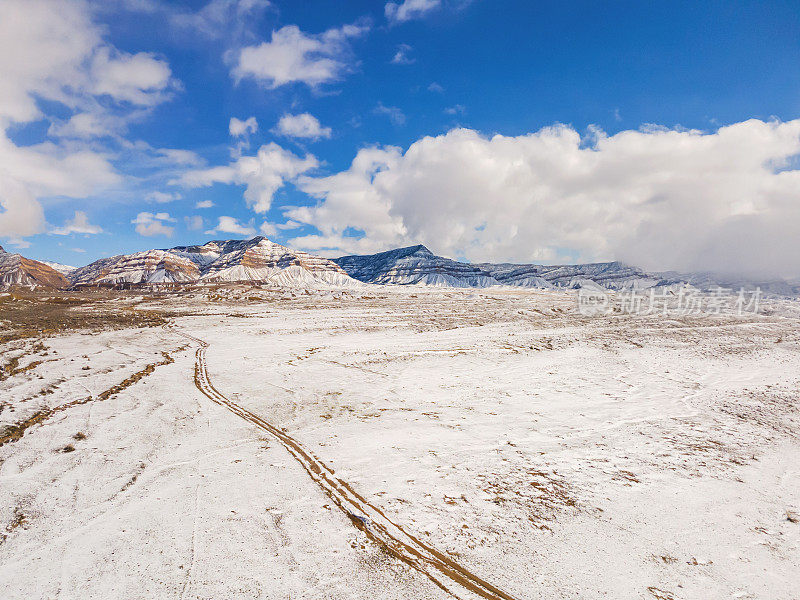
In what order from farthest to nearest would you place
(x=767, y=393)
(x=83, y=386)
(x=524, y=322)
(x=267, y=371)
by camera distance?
(x=524, y=322) < (x=267, y=371) < (x=767, y=393) < (x=83, y=386)

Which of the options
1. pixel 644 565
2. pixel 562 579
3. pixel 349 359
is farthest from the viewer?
pixel 349 359

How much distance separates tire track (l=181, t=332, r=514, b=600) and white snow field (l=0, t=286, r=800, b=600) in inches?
1.6

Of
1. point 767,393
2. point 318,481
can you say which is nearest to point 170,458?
point 318,481

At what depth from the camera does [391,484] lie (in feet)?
27.3

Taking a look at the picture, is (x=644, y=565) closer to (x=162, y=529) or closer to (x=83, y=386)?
(x=162, y=529)

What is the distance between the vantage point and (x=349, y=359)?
76.0 ft

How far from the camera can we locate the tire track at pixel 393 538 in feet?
18.0

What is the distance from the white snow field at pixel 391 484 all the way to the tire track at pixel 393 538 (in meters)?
0.04

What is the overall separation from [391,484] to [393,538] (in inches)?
73.3

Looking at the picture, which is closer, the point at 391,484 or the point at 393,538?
the point at 393,538

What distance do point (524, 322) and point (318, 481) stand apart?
35.8 meters

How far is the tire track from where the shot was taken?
5.49 metres

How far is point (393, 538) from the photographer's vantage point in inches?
254

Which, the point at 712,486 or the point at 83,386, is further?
the point at 83,386
